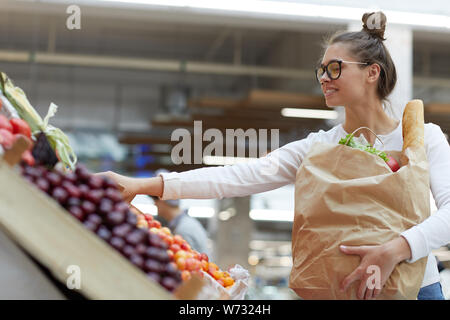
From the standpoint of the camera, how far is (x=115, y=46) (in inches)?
328

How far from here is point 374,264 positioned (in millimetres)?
1103

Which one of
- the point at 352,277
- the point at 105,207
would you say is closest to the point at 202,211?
the point at 352,277

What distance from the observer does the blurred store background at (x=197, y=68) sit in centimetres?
443

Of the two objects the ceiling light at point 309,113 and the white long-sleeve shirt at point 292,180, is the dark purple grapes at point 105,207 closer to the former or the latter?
the white long-sleeve shirt at point 292,180

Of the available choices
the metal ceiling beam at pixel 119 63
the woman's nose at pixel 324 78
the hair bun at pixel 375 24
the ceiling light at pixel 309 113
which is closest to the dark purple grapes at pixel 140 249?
the woman's nose at pixel 324 78

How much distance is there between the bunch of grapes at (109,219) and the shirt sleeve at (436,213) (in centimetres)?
50

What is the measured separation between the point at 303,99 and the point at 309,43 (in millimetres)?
1662

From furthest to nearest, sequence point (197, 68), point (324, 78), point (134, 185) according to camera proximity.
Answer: point (197, 68) < point (324, 78) < point (134, 185)

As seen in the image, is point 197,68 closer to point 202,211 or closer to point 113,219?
point 113,219

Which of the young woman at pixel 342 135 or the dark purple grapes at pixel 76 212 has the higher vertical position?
the young woman at pixel 342 135

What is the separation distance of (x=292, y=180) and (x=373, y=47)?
43 centimetres

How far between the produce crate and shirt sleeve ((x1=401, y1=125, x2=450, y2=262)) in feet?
1.81
